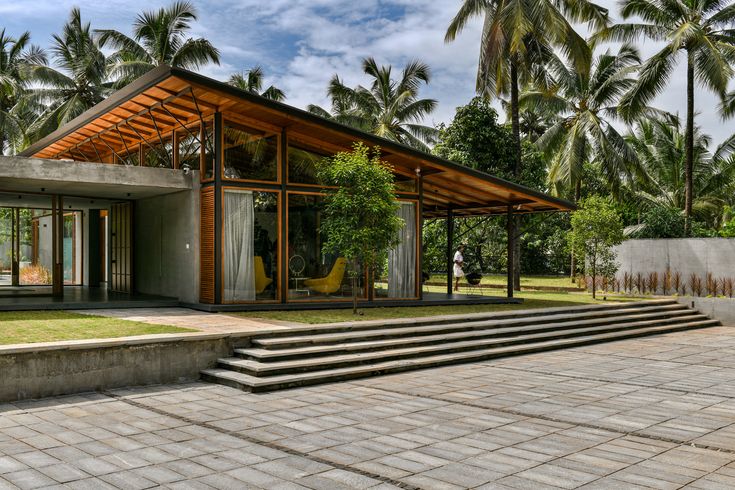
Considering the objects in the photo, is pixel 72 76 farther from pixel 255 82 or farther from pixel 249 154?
pixel 249 154

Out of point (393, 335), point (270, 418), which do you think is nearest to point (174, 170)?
point (393, 335)

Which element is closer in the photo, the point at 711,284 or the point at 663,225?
the point at 711,284

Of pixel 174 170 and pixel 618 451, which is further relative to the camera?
pixel 174 170

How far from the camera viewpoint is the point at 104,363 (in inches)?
334

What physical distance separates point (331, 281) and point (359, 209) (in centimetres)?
238

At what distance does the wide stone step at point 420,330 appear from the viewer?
10055 millimetres

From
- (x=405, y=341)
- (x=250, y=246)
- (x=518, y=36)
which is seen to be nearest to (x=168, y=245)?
(x=250, y=246)

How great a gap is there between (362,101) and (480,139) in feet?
33.8

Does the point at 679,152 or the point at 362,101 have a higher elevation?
the point at 362,101

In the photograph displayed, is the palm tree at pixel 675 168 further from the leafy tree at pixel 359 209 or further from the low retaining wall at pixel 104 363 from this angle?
the low retaining wall at pixel 104 363

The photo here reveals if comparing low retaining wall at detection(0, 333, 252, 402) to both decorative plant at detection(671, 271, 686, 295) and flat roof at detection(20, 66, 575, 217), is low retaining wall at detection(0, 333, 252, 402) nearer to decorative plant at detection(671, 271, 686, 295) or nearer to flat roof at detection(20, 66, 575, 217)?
flat roof at detection(20, 66, 575, 217)

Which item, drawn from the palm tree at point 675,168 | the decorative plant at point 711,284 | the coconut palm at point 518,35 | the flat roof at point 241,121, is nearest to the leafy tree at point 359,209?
the flat roof at point 241,121

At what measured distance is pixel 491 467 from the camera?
5.33 meters

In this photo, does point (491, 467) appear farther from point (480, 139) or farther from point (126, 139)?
point (480, 139)
